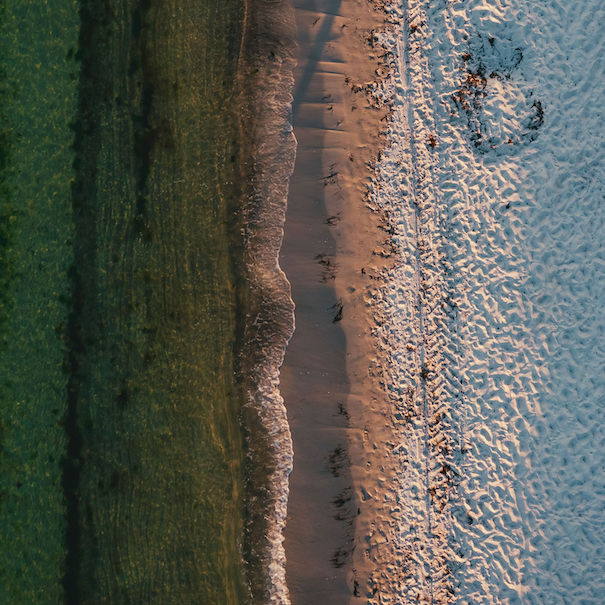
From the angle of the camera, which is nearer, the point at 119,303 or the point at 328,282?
the point at 328,282

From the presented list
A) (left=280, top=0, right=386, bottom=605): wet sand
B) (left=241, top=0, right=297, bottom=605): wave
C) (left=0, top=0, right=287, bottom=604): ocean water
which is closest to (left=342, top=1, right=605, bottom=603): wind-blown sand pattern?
(left=280, top=0, right=386, bottom=605): wet sand

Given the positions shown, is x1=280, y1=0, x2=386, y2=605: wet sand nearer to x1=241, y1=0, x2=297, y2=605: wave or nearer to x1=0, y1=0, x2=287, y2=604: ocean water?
x1=241, y1=0, x2=297, y2=605: wave

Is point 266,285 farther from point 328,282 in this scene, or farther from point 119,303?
point 119,303

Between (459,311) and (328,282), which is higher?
(328,282)

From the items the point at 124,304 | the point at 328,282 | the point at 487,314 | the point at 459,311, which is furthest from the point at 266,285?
the point at 487,314

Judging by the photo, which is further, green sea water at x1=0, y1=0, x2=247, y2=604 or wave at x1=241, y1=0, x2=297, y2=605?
green sea water at x1=0, y1=0, x2=247, y2=604

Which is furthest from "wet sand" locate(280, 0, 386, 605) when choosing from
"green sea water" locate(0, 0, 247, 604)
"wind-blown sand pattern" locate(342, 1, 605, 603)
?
"green sea water" locate(0, 0, 247, 604)
